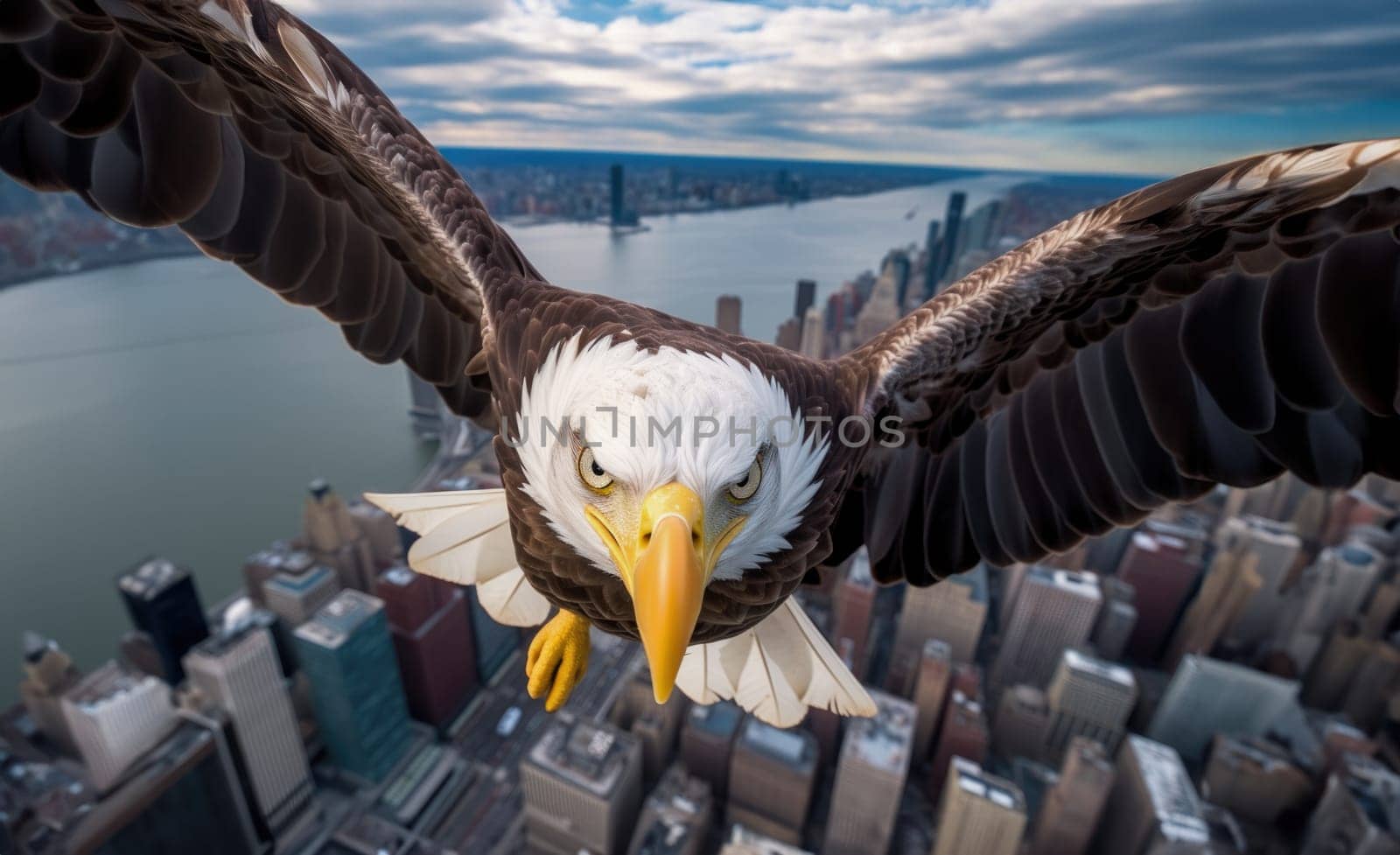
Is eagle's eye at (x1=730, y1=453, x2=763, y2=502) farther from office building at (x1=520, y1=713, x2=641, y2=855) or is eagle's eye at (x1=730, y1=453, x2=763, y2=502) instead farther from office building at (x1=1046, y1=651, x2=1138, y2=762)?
office building at (x1=1046, y1=651, x2=1138, y2=762)

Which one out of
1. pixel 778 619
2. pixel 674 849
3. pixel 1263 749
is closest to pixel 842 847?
pixel 674 849

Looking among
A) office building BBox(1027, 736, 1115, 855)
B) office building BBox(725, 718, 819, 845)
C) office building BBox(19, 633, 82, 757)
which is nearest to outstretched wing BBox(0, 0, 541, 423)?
office building BBox(725, 718, 819, 845)

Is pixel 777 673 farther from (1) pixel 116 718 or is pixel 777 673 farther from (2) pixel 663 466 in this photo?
(1) pixel 116 718

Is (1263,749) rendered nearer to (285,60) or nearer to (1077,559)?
(1077,559)

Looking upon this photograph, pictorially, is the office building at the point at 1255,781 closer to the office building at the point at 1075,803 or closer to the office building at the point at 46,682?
the office building at the point at 1075,803

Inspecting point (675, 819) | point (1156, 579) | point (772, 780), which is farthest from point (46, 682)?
point (1156, 579)
